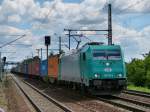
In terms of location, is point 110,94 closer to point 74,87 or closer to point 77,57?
point 77,57

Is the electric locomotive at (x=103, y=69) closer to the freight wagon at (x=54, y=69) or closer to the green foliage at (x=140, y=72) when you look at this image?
the freight wagon at (x=54, y=69)

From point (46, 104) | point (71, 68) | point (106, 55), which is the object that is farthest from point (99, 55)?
point (71, 68)

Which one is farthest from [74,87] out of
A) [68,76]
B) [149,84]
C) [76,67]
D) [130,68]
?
[130,68]

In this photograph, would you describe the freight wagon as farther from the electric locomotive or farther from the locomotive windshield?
the locomotive windshield

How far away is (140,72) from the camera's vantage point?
155 feet

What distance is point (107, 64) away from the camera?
26859 mm

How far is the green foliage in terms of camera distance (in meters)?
46.6

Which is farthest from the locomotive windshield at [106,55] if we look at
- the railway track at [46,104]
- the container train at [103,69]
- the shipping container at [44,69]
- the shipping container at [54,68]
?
the shipping container at [44,69]

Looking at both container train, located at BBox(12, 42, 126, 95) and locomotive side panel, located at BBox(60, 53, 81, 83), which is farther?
locomotive side panel, located at BBox(60, 53, 81, 83)

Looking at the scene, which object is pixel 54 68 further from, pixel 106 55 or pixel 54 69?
pixel 106 55

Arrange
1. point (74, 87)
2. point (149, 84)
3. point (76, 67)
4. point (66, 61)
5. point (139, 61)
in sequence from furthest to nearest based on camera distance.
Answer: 1. point (139, 61)
2. point (149, 84)
3. point (66, 61)
4. point (74, 87)
5. point (76, 67)

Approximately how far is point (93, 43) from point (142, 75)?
63.5 ft

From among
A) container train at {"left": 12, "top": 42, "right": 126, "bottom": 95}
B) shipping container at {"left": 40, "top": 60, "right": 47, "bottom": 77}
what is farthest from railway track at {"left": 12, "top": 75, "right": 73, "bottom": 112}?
shipping container at {"left": 40, "top": 60, "right": 47, "bottom": 77}

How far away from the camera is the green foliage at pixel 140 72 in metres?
46.6
